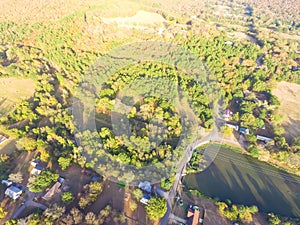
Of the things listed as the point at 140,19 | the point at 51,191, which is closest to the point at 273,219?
the point at 51,191

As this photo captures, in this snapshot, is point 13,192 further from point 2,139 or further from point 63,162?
point 2,139

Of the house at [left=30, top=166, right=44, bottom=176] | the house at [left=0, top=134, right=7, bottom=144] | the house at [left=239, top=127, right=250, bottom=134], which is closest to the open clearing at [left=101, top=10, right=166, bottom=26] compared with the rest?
the house at [left=0, top=134, right=7, bottom=144]

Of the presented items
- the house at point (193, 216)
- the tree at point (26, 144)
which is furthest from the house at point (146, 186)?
the tree at point (26, 144)

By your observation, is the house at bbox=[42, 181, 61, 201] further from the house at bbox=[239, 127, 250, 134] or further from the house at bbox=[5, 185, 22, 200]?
the house at bbox=[239, 127, 250, 134]

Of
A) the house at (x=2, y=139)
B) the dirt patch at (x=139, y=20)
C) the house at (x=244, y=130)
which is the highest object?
the dirt patch at (x=139, y=20)

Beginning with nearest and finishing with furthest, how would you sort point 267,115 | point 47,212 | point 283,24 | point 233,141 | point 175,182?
point 47,212 → point 175,182 → point 233,141 → point 267,115 → point 283,24

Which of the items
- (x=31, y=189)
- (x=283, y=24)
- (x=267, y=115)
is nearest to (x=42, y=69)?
(x=31, y=189)

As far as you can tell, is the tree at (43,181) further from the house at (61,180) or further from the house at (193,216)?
the house at (193,216)

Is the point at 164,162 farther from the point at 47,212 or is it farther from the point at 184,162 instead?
the point at 47,212
